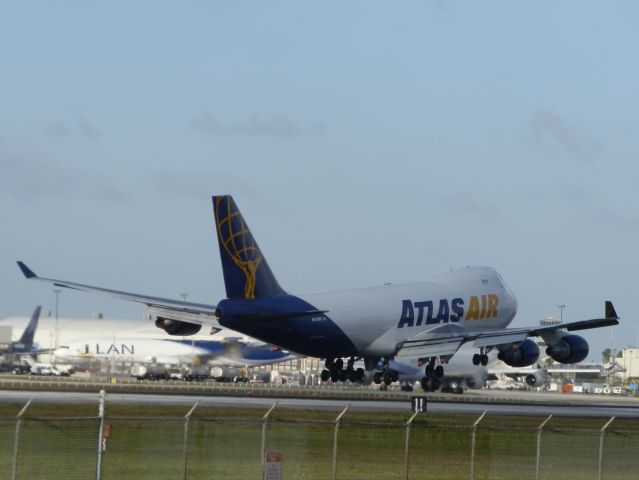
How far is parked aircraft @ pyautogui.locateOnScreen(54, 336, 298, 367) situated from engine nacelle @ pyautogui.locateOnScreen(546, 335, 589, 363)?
158ft

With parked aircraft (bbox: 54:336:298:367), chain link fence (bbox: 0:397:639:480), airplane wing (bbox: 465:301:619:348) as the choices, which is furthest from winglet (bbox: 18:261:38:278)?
parked aircraft (bbox: 54:336:298:367)

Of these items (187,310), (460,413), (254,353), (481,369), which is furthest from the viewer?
(254,353)

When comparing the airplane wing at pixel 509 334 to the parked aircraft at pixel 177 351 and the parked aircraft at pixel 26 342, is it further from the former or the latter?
the parked aircraft at pixel 26 342

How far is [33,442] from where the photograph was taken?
133 ft

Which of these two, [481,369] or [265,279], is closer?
[265,279]

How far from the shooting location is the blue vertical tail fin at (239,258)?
5506 cm

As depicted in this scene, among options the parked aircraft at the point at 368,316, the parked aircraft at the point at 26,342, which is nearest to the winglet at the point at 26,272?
the parked aircraft at the point at 368,316

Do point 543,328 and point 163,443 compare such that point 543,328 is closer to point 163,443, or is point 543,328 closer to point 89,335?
point 163,443

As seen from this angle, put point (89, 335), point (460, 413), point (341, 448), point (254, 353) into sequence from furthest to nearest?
1. point (89, 335)
2. point (254, 353)
3. point (460, 413)
4. point (341, 448)

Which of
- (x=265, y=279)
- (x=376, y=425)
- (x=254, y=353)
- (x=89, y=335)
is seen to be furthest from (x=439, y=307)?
(x=89, y=335)

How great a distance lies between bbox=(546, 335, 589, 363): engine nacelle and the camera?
63.3m

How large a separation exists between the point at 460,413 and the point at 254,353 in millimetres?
86611

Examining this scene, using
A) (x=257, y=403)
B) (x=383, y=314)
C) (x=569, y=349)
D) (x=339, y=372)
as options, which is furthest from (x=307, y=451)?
(x=569, y=349)

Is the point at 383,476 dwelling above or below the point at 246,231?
below
